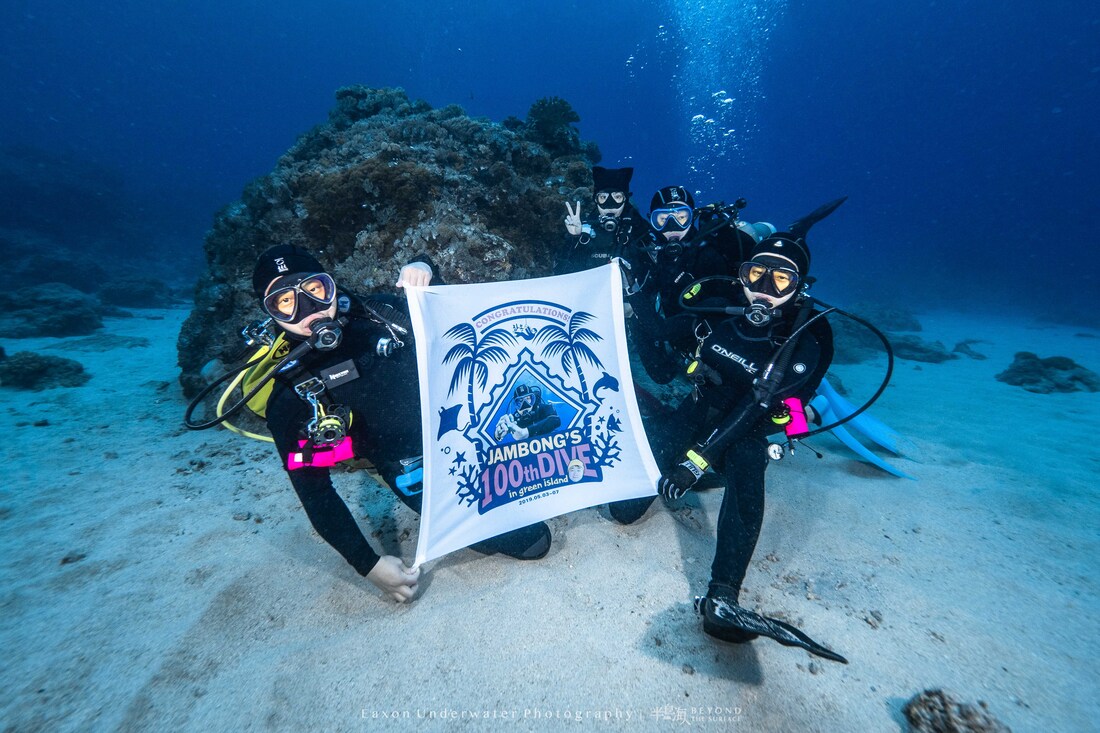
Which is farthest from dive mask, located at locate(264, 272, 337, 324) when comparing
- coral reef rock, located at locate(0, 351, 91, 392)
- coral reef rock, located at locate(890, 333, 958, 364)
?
coral reef rock, located at locate(890, 333, 958, 364)

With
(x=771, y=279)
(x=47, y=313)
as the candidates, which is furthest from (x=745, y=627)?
(x=47, y=313)

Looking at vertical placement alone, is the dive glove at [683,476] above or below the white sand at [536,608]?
above

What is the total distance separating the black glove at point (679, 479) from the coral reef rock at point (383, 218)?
3604 millimetres

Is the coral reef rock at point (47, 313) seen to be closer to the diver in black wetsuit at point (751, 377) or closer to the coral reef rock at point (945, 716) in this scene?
the diver in black wetsuit at point (751, 377)

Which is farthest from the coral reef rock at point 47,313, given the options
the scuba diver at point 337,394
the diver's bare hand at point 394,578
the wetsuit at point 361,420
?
the diver's bare hand at point 394,578

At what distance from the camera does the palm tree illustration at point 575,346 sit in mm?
3346

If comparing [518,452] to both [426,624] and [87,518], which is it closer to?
[426,624]

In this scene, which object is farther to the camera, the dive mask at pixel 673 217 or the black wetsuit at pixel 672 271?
the dive mask at pixel 673 217

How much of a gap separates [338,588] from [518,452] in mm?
1751

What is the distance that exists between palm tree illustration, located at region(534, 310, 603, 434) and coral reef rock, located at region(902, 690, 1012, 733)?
8.01 feet

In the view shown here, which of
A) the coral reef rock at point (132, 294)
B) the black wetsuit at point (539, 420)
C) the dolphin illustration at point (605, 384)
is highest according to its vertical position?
the coral reef rock at point (132, 294)

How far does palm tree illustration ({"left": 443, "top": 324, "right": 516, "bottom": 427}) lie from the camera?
9.98ft

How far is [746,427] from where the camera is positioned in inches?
136

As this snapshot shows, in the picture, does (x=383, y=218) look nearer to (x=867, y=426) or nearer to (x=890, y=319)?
(x=867, y=426)
